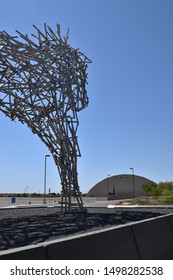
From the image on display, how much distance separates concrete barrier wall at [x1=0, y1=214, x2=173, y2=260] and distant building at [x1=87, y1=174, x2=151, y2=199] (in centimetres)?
6528

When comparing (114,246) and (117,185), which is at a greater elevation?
(117,185)

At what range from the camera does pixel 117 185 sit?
73438mm

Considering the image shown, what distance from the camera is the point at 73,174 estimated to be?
1357 centimetres

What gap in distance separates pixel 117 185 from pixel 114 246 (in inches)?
2739

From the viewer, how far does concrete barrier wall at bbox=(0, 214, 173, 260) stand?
3479 millimetres

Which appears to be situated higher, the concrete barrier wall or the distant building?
the distant building

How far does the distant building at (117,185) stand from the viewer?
71438mm

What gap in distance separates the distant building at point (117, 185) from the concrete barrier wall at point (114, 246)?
65285 millimetres

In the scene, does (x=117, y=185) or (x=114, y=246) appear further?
(x=117, y=185)

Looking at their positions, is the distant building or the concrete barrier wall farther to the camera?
the distant building

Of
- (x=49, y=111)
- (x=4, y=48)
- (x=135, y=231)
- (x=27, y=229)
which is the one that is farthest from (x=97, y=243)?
(x=49, y=111)

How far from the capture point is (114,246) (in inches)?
183
